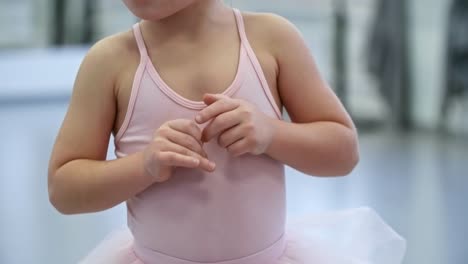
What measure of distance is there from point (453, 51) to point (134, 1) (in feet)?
10.6

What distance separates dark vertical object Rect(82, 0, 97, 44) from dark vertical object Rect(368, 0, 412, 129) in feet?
6.75

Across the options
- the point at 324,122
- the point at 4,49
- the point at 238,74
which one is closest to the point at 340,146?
the point at 324,122

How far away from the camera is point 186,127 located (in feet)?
2.60

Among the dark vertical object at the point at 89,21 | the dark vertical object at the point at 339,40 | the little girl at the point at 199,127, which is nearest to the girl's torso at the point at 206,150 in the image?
the little girl at the point at 199,127

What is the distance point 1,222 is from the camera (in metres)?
2.23

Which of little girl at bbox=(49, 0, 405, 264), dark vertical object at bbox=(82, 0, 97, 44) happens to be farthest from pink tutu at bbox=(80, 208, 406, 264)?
dark vertical object at bbox=(82, 0, 97, 44)

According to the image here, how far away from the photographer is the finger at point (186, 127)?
791 mm

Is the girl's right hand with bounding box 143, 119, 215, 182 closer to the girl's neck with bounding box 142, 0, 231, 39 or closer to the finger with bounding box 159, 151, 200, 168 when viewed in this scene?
the finger with bounding box 159, 151, 200, 168

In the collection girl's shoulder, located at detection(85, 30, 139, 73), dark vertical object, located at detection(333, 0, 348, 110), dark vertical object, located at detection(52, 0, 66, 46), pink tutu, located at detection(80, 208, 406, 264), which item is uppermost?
girl's shoulder, located at detection(85, 30, 139, 73)

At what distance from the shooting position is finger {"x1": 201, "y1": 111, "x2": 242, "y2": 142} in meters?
0.79

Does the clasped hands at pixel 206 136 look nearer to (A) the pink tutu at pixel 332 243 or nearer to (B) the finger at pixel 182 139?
(B) the finger at pixel 182 139

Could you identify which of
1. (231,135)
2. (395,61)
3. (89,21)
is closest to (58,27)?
(89,21)

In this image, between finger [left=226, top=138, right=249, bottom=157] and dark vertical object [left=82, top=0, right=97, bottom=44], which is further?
dark vertical object [left=82, top=0, right=97, bottom=44]

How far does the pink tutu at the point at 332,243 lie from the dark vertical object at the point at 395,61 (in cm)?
300
